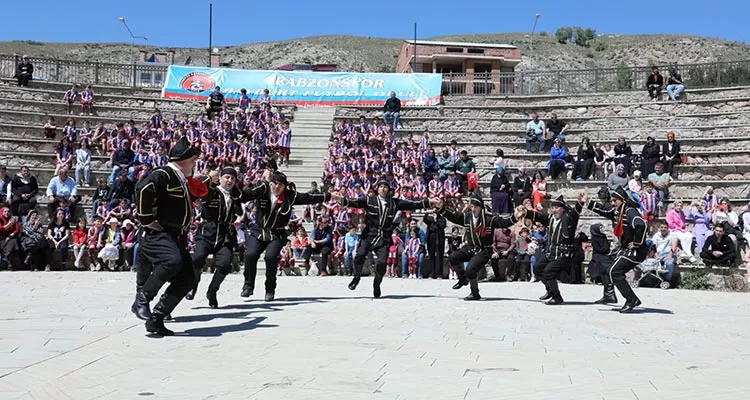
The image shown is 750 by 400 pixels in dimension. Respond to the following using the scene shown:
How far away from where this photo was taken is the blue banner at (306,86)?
31484 millimetres

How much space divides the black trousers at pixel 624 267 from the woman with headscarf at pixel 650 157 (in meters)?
11.4

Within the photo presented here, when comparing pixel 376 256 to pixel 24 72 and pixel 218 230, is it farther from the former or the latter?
pixel 24 72

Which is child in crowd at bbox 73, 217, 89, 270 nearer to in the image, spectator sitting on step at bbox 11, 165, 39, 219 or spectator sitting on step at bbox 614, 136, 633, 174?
spectator sitting on step at bbox 11, 165, 39, 219

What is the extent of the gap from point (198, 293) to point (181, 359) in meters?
6.60

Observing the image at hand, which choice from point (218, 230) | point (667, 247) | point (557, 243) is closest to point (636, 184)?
point (667, 247)

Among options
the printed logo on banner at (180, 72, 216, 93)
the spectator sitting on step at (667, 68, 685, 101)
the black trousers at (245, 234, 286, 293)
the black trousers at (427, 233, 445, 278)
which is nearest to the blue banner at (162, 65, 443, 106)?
the printed logo on banner at (180, 72, 216, 93)

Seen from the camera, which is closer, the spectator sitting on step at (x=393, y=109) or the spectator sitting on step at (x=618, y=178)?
the spectator sitting on step at (x=618, y=178)

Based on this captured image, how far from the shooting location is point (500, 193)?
22.9 metres

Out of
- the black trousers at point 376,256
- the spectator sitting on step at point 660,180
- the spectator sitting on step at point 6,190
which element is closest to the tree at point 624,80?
the spectator sitting on step at point 660,180

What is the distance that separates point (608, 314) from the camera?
12461mm

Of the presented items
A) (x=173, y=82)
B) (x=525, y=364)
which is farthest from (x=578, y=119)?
(x=525, y=364)

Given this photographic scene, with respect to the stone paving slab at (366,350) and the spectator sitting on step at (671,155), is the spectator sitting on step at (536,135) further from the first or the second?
the stone paving slab at (366,350)

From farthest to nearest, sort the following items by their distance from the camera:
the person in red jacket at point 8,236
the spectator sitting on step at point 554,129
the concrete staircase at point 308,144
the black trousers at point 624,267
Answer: the spectator sitting on step at point 554,129
the concrete staircase at point 308,144
the person in red jacket at point 8,236
the black trousers at point 624,267

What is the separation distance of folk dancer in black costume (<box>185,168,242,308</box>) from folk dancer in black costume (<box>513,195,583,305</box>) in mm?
4468
